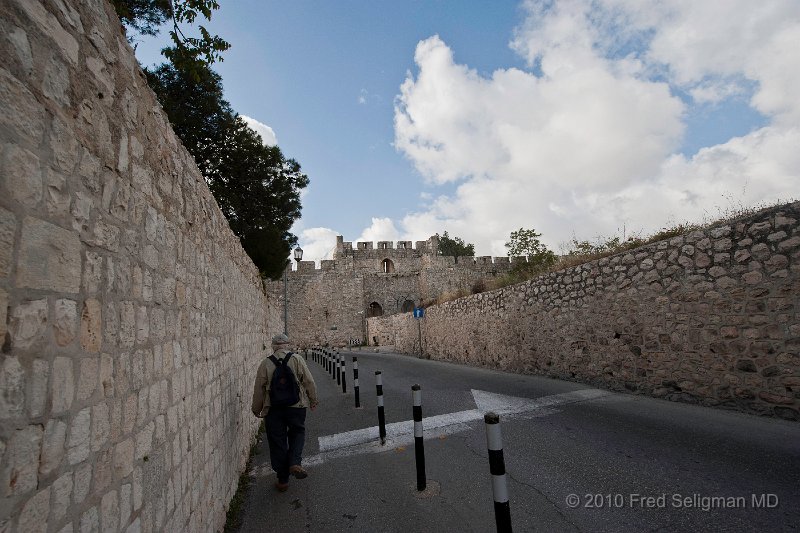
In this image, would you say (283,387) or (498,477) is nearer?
(498,477)

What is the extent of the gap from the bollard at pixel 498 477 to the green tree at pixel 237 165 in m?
12.3

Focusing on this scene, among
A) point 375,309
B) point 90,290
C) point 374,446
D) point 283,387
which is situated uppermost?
point 375,309

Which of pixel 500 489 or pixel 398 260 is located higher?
pixel 398 260

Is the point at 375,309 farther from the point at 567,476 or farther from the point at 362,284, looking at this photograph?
the point at 567,476

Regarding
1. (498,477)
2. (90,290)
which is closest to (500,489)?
(498,477)

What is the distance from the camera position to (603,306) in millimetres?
8461

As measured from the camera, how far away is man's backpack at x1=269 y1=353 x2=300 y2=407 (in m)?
4.69

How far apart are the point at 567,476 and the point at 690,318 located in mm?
3998

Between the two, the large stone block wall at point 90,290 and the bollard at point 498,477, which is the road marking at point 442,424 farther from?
the bollard at point 498,477

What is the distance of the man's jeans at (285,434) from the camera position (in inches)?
181

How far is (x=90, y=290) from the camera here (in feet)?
5.73

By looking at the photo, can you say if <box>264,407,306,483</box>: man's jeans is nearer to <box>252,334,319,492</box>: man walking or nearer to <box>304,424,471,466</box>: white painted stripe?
<box>252,334,319,492</box>: man walking

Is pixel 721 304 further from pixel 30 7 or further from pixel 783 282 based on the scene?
pixel 30 7

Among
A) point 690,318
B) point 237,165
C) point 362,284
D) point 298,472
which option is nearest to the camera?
point 298,472
